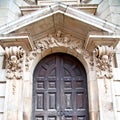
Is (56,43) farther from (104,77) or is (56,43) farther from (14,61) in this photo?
(104,77)

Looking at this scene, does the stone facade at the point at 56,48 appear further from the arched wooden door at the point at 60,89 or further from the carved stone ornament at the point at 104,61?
the arched wooden door at the point at 60,89

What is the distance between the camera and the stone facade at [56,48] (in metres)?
5.74

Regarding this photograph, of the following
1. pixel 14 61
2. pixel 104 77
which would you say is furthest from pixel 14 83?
pixel 104 77

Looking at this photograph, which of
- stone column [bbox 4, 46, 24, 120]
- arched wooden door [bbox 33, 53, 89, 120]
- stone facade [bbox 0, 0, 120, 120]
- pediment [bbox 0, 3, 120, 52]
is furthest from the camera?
arched wooden door [bbox 33, 53, 89, 120]

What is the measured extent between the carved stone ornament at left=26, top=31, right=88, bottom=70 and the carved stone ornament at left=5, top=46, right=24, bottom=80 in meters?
0.48

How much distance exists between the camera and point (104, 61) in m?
5.91

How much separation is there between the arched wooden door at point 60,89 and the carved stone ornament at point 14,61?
25.6 inches

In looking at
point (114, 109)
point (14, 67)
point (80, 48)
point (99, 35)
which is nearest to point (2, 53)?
point (14, 67)

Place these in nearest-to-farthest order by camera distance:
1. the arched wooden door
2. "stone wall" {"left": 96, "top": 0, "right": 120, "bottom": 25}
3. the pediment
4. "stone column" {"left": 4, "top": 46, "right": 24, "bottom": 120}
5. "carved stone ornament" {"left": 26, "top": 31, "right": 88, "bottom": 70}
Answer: "stone column" {"left": 4, "top": 46, "right": 24, "bottom": 120}, the pediment, the arched wooden door, "carved stone ornament" {"left": 26, "top": 31, "right": 88, "bottom": 70}, "stone wall" {"left": 96, "top": 0, "right": 120, "bottom": 25}

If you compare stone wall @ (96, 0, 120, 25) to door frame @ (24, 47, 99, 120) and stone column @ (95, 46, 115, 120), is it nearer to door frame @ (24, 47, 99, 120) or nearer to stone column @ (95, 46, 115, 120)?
stone column @ (95, 46, 115, 120)

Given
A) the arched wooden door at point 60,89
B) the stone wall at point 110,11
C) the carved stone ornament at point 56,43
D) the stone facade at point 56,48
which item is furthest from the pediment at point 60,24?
the stone wall at point 110,11

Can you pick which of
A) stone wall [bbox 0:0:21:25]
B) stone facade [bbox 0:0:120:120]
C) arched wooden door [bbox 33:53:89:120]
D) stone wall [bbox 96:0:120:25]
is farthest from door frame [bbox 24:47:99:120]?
stone wall [bbox 0:0:21:25]

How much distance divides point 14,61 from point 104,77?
220 cm

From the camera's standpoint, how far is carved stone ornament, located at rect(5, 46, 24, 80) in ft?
19.4
